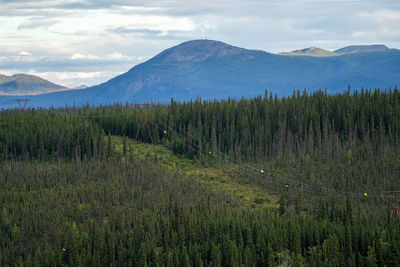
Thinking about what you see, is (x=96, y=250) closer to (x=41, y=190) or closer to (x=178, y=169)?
(x=41, y=190)

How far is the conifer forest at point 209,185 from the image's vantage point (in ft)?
214

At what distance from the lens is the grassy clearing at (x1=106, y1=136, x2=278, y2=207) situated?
100875mm

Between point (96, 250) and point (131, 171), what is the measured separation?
128 ft

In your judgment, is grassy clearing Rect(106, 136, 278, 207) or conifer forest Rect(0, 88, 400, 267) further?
grassy clearing Rect(106, 136, 278, 207)

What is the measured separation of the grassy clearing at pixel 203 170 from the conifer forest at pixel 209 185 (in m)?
0.45

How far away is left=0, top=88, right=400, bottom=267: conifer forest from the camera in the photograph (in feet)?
214

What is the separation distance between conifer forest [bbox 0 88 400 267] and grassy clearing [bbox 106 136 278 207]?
1.49 feet

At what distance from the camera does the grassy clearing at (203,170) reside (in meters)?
101

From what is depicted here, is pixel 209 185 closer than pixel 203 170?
→ Yes

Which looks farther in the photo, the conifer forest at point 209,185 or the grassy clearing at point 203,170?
the grassy clearing at point 203,170

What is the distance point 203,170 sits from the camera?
120188mm

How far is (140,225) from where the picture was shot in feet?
235

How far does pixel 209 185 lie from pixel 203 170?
42.4 feet

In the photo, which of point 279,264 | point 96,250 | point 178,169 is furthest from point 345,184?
point 96,250
